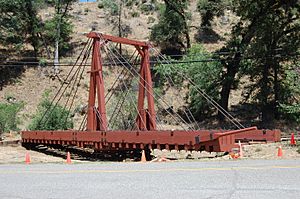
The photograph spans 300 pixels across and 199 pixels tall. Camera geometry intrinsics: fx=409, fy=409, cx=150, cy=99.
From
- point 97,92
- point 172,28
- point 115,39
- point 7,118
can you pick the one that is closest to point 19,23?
point 172,28

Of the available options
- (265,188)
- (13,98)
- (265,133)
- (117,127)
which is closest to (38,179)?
(265,188)

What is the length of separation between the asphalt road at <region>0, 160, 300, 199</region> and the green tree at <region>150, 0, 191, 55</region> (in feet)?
137

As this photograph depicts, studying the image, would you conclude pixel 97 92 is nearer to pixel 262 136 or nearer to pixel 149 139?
pixel 149 139

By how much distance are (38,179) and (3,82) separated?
3981 centimetres

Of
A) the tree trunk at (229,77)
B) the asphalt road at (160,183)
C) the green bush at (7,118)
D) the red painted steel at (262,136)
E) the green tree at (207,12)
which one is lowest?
the asphalt road at (160,183)

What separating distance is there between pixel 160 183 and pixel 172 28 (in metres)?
44.6

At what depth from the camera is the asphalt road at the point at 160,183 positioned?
785cm

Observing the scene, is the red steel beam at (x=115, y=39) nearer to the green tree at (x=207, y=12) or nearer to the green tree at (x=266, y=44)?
the green tree at (x=266, y=44)

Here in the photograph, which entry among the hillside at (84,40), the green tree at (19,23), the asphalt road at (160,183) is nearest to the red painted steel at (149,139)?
the asphalt road at (160,183)

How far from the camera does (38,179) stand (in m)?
10.2

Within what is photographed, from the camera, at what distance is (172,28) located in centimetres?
5225

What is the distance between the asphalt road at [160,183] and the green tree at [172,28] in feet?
137

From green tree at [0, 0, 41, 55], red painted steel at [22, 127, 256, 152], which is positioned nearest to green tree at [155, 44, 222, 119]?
red painted steel at [22, 127, 256, 152]

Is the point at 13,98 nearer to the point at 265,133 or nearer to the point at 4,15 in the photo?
the point at 4,15
